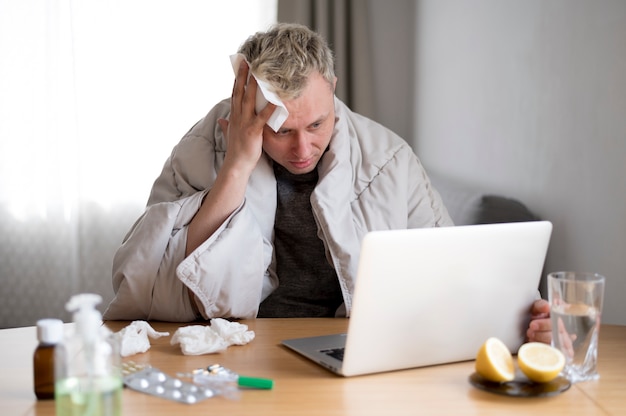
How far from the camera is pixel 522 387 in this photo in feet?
3.88

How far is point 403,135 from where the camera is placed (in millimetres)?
3576

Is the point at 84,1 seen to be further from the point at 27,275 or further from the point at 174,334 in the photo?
the point at 174,334

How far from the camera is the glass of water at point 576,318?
1210mm

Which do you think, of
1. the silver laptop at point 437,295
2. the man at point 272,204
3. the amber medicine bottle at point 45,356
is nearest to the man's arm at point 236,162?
the man at point 272,204

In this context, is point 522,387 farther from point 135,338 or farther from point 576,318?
point 135,338

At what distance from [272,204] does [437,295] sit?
82 centimetres

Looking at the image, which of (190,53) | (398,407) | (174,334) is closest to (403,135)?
(190,53)

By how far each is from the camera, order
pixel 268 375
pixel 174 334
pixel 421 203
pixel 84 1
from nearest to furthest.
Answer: pixel 268 375 < pixel 174 334 < pixel 421 203 < pixel 84 1

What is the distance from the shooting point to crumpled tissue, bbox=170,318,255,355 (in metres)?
1.37

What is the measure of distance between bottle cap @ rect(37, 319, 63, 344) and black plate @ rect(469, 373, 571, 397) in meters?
0.62

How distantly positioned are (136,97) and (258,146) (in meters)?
1.78

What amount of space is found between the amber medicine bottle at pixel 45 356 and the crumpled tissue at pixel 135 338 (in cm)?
19

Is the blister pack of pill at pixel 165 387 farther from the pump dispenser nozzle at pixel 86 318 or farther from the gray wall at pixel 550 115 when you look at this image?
the gray wall at pixel 550 115

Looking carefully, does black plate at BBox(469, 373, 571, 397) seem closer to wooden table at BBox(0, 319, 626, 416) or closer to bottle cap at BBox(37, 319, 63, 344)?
wooden table at BBox(0, 319, 626, 416)
